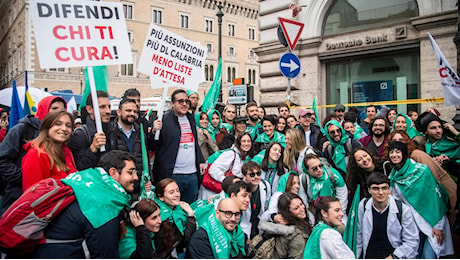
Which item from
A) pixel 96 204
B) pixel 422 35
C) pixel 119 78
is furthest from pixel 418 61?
pixel 119 78

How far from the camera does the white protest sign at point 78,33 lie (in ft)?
11.4

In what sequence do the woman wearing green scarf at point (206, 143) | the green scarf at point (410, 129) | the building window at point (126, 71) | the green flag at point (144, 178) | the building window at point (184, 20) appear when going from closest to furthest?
the green flag at point (144, 178), the green scarf at point (410, 129), the woman wearing green scarf at point (206, 143), the building window at point (126, 71), the building window at point (184, 20)

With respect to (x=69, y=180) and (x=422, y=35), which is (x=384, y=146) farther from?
(x=422, y=35)

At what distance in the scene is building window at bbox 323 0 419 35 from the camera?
9320 millimetres

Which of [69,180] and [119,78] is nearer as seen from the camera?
[69,180]

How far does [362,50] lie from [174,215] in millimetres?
7790

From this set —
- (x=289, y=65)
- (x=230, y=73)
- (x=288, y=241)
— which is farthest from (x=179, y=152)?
(x=230, y=73)

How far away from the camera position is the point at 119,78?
1756 inches

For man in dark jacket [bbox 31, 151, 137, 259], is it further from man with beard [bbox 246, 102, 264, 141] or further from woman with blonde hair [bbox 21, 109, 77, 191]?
man with beard [bbox 246, 102, 264, 141]

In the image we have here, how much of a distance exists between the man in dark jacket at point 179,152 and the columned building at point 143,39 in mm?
39978

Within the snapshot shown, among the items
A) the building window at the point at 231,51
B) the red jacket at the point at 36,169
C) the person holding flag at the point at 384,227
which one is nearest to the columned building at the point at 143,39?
the building window at the point at 231,51

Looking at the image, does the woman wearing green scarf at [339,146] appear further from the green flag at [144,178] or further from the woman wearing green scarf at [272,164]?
the green flag at [144,178]

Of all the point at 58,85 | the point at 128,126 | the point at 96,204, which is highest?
the point at 58,85

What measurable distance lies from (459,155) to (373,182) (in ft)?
4.87
